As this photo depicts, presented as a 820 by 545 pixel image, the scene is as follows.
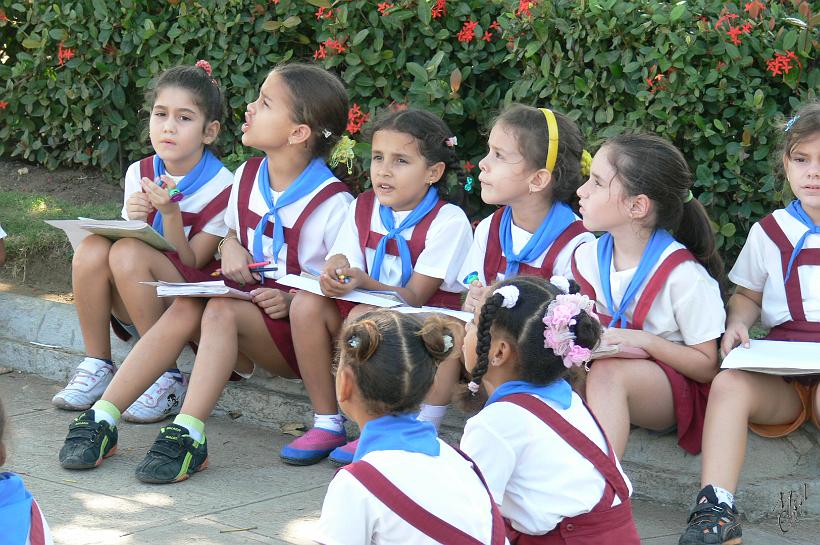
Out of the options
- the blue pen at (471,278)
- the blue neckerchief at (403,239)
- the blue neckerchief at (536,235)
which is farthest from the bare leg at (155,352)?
the blue neckerchief at (536,235)

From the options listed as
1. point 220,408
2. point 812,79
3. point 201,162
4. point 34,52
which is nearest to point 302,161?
point 201,162

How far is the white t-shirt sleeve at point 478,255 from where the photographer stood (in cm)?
438

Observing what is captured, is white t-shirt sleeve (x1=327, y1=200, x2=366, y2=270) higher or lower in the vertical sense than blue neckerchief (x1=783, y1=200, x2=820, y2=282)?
lower

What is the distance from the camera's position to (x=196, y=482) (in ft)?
13.1

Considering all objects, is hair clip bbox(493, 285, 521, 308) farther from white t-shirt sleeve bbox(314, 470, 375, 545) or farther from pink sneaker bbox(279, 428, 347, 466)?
pink sneaker bbox(279, 428, 347, 466)

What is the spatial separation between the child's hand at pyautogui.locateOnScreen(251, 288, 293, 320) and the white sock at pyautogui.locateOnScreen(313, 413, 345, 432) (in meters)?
0.41

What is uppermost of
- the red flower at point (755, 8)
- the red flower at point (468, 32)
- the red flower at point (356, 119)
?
the red flower at point (755, 8)

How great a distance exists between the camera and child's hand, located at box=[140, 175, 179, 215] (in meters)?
4.71

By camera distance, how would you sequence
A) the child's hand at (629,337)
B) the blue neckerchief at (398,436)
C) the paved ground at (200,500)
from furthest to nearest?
the child's hand at (629,337)
the paved ground at (200,500)
the blue neckerchief at (398,436)

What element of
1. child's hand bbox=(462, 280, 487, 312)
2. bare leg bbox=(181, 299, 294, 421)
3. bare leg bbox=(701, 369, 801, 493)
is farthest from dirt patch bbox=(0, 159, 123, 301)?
bare leg bbox=(701, 369, 801, 493)

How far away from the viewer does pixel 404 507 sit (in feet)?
8.10

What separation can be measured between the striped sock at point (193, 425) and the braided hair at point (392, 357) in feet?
5.01

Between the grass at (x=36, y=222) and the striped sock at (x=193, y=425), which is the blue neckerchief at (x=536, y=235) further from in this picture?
the grass at (x=36, y=222)

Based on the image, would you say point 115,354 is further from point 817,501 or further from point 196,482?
point 817,501
